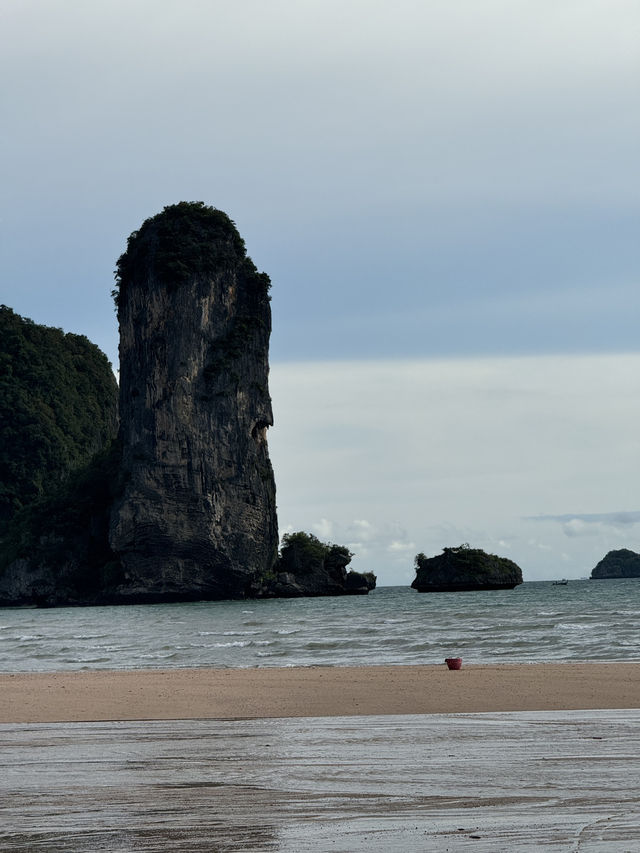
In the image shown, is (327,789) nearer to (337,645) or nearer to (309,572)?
(337,645)

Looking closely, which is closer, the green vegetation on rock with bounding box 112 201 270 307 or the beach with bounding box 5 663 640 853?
the beach with bounding box 5 663 640 853

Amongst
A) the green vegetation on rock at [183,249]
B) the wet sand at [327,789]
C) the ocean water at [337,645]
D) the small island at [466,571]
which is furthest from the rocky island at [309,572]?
the wet sand at [327,789]

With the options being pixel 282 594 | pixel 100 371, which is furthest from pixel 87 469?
pixel 100 371

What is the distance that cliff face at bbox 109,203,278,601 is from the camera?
90625 mm

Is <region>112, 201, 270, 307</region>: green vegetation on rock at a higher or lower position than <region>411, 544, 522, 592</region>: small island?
higher

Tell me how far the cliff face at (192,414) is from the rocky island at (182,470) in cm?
11

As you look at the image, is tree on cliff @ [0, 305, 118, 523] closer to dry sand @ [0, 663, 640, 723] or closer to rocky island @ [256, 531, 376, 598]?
rocky island @ [256, 531, 376, 598]

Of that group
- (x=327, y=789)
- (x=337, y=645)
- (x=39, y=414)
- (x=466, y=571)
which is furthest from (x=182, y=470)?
(x=327, y=789)

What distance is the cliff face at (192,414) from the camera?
297 ft

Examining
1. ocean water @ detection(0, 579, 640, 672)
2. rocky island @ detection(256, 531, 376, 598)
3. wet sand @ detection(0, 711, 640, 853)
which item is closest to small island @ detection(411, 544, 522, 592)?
rocky island @ detection(256, 531, 376, 598)

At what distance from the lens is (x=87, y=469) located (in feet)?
353

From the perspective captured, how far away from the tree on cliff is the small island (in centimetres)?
4684

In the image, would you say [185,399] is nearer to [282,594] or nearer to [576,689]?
[282,594]

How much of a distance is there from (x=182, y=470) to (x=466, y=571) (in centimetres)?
3000
